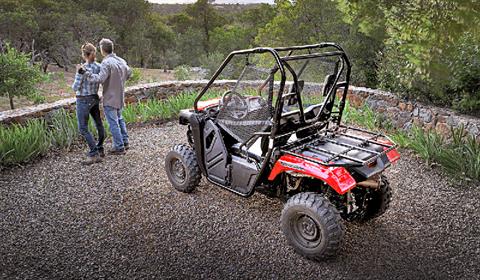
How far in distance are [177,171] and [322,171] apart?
1753 mm

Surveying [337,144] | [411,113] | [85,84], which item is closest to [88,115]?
[85,84]

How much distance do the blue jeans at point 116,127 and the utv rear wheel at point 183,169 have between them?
125 cm

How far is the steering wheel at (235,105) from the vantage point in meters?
3.71

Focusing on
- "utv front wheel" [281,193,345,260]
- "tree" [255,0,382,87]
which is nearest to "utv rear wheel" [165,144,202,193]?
"utv front wheel" [281,193,345,260]

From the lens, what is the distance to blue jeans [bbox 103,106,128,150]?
539 cm

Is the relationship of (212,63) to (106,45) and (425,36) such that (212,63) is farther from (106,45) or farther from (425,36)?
(425,36)

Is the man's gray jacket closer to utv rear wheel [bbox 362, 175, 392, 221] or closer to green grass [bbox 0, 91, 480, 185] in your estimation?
green grass [bbox 0, 91, 480, 185]

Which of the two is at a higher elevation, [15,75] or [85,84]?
[85,84]

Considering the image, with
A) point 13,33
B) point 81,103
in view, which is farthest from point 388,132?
point 13,33

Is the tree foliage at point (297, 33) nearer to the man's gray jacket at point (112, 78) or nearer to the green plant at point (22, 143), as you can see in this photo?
the man's gray jacket at point (112, 78)

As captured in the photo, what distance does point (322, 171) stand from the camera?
330cm

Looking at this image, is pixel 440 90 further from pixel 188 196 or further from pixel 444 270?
pixel 188 196

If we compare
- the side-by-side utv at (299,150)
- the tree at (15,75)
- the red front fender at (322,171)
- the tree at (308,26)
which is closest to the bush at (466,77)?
the side-by-side utv at (299,150)

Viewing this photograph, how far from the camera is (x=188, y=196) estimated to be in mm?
4422
